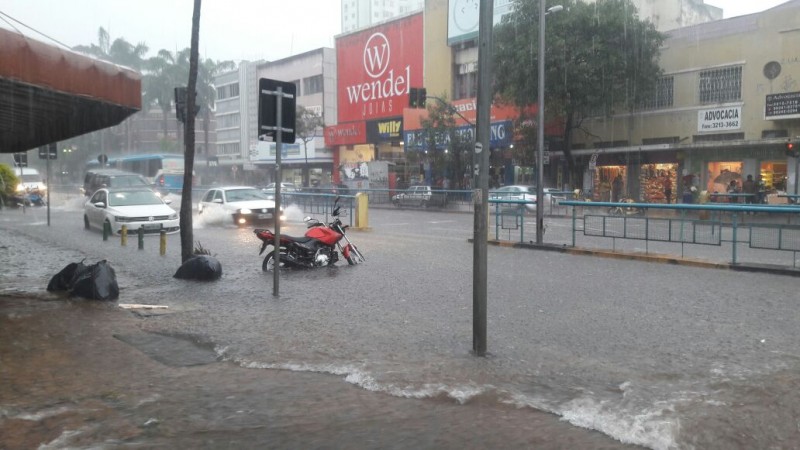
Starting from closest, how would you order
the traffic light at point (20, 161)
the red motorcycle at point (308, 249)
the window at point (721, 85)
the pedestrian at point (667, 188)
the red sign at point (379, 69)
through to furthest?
1. the red motorcycle at point (308, 249)
2. the traffic light at point (20, 161)
3. the window at point (721, 85)
4. the pedestrian at point (667, 188)
5. the red sign at point (379, 69)

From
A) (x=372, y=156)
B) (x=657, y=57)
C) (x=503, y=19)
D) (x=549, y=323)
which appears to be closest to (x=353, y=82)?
(x=372, y=156)

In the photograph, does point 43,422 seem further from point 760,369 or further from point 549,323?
point 760,369

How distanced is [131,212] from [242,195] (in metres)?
4.76

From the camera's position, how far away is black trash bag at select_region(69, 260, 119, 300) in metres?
9.13

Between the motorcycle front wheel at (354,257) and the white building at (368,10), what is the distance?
15543 centimetres

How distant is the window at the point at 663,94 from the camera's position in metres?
33.4

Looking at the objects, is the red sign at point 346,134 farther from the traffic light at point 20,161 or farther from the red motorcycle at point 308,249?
the red motorcycle at point 308,249

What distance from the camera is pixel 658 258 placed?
44.3ft

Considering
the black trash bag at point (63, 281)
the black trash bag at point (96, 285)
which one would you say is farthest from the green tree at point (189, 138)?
the black trash bag at point (96, 285)

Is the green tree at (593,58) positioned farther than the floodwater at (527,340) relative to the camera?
Yes

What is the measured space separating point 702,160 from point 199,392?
102ft

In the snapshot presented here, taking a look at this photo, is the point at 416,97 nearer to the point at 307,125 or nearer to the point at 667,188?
the point at 667,188

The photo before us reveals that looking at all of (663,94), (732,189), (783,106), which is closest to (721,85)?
(663,94)

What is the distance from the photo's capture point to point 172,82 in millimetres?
72375
